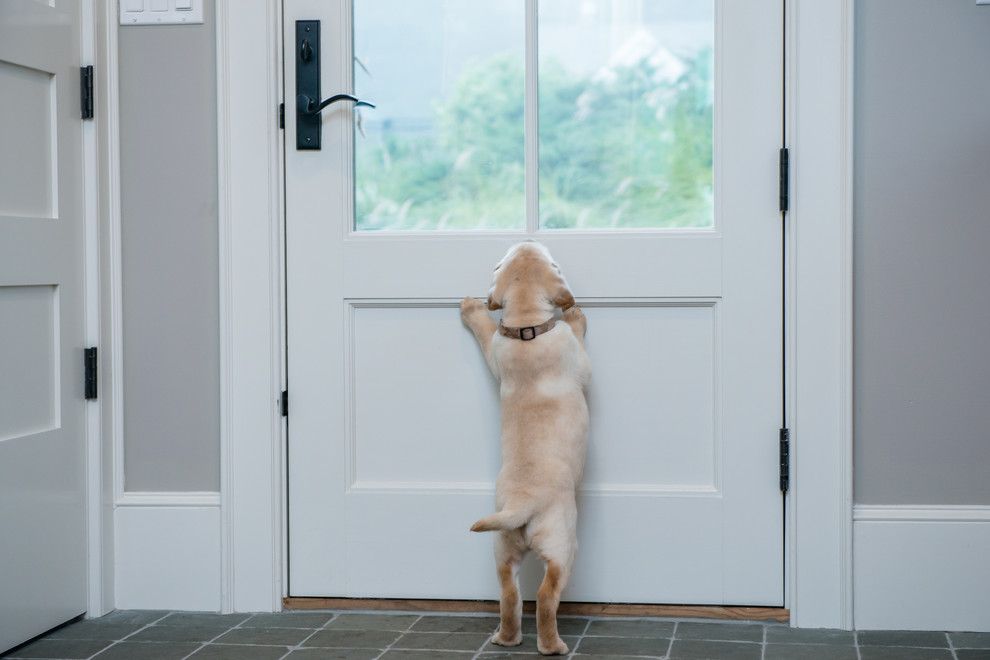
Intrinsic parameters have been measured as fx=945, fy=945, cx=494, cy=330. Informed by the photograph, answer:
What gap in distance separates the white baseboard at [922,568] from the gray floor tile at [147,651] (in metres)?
1.40

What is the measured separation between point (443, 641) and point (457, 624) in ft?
0.36

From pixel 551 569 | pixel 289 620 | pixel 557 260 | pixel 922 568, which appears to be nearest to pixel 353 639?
pixel 289 620

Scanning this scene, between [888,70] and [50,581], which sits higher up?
[888,70]

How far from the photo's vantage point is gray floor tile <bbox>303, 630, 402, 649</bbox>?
1.92 meters

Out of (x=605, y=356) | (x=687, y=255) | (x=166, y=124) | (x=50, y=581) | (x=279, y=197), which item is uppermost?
(x=166, y=124)

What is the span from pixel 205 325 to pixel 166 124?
0.46 meters

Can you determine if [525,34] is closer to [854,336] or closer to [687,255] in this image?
[687,255]

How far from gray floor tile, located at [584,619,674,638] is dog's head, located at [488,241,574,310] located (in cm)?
69

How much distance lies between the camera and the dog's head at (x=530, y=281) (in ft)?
6.25

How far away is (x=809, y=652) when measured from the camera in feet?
6.09

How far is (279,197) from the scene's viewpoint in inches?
83.6

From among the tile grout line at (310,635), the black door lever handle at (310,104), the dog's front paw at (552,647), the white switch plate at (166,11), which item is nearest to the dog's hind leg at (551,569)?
the dog's front paw at (552,647)

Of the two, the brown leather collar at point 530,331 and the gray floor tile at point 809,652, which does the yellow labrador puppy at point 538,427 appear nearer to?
the brown leather collar at point 530,331

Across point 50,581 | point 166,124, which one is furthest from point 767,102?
point 50,581
